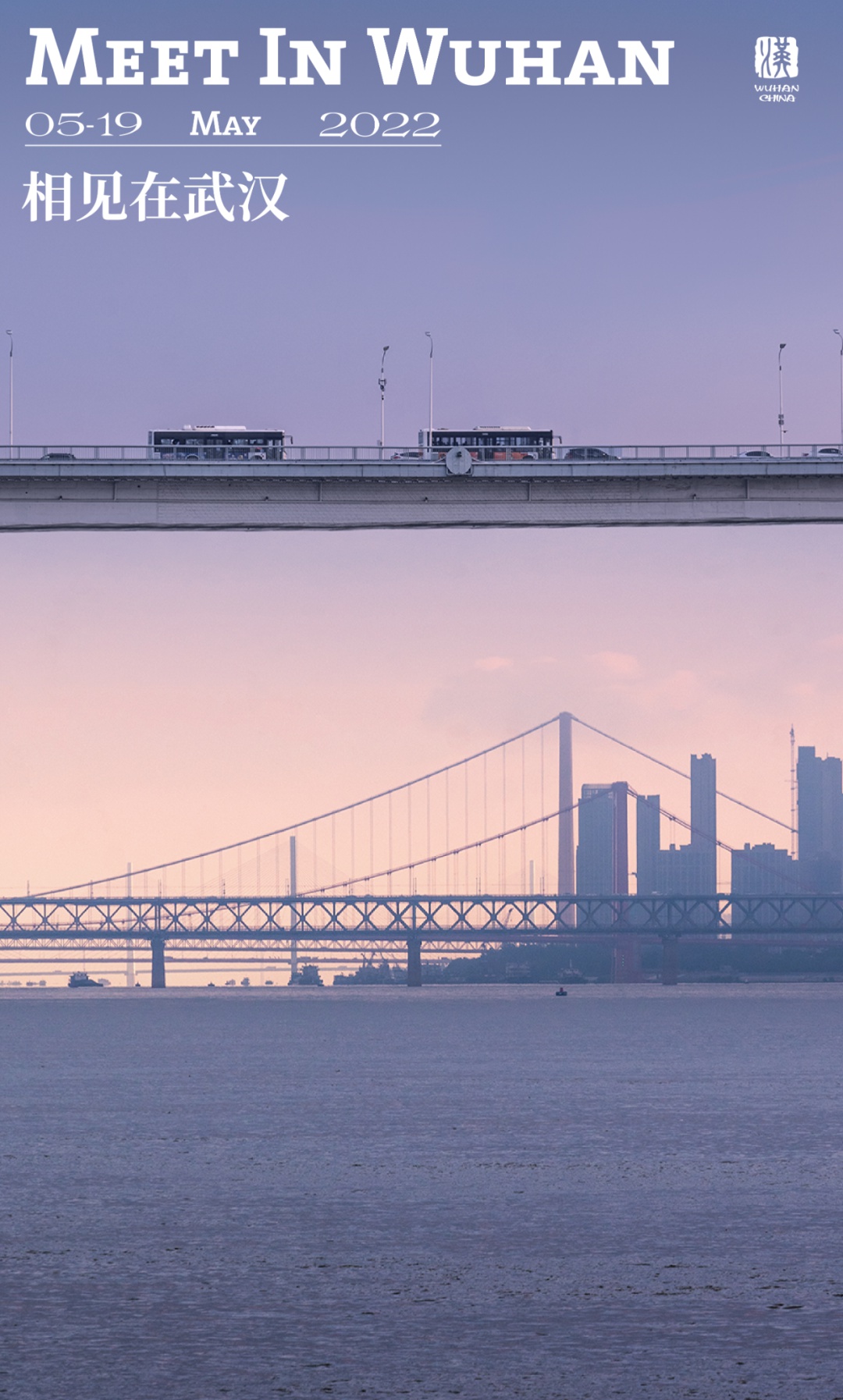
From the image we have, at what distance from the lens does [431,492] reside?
61844 millimetres

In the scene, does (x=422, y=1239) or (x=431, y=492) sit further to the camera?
(x=431, y=492)

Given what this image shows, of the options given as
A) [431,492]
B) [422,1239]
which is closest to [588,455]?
[431,492]

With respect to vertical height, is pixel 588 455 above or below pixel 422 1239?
above

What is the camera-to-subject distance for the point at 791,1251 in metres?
40.3

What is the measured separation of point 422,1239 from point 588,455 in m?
28.3

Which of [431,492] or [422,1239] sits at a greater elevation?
[431,492]

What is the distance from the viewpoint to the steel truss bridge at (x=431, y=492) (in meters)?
60.6

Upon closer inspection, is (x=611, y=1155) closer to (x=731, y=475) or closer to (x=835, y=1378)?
(x=731, y=475)

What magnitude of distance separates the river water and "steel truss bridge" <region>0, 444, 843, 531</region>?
65.5 feet

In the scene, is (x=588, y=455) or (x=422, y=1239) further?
(x=588, y=455)

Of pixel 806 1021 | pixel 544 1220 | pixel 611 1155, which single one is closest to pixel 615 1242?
pixel 544 1220

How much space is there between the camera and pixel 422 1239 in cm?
4253

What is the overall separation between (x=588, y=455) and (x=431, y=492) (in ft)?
17.1

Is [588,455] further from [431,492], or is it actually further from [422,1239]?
[422,1239]
